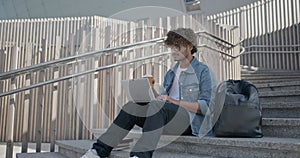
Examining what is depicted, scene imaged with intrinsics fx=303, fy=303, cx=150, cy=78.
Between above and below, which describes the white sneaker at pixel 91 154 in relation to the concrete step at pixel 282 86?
below

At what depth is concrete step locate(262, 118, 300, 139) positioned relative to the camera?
188cm

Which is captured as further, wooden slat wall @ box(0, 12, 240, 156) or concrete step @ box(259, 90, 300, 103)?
wooden slat wall @ box(0, 12, 240, 156)

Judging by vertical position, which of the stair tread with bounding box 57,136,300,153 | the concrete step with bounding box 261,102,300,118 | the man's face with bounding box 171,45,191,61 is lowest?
the stair tread with bounding box 57,136,300,153

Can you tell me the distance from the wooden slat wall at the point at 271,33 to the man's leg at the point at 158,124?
15.4ft

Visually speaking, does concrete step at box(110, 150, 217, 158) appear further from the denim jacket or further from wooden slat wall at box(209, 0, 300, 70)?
wooden slat wall at box(209, 0, 300, 70)

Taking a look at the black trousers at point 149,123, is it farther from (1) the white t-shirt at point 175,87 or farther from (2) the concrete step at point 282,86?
(2) the concrete step at point 282,86

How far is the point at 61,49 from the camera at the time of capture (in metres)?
3.71

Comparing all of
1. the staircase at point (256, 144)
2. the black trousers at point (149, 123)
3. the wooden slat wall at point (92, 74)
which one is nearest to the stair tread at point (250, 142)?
the staircase at point (256, 144)

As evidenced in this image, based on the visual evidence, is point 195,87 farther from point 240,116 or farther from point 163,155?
point 163,155

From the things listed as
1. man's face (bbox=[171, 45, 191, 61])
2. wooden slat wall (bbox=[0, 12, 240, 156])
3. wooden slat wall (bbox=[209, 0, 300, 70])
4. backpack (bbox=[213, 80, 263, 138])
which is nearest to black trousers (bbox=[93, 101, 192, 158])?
backpack (bbox=[213, 80, 263, 138])

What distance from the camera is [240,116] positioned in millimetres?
1834

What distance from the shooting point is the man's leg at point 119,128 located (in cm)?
184

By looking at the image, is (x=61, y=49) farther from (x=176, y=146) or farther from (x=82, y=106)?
(x=176, y=146)

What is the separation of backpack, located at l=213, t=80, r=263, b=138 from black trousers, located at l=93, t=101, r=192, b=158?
9.4 inches
